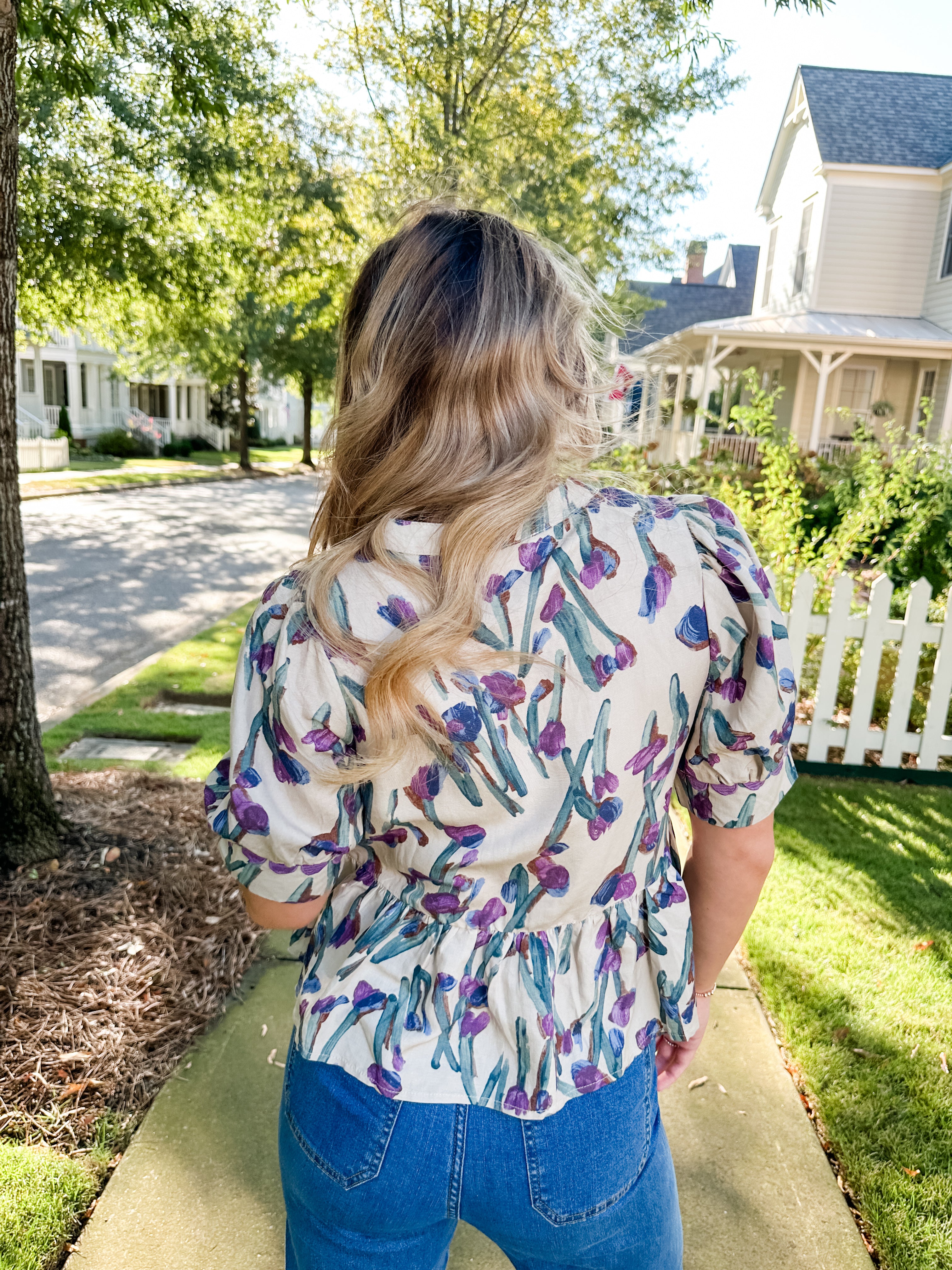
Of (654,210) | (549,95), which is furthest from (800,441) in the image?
(549,95)

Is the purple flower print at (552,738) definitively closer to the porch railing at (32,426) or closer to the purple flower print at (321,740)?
the purple flower print at (321,740)

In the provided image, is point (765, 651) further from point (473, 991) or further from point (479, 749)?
point (473, 991)

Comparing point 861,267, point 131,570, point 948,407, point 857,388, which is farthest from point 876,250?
point 131,570

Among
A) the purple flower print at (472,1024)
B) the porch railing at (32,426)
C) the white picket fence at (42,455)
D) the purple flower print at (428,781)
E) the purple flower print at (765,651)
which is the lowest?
the white picket fence at (42,455)

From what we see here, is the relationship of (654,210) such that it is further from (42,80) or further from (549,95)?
(42,80)

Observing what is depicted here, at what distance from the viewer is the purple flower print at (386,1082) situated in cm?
104

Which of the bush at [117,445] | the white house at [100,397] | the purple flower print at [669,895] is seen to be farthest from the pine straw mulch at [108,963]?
the bush at [117,445]

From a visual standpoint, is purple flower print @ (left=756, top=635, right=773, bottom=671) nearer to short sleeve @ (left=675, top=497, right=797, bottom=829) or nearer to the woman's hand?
short sleeve @ (left=675, top=497, right=797, bottom=829)

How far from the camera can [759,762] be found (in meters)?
1.17

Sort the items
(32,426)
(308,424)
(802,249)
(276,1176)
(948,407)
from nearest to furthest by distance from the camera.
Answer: (276,1176)
(948,407)
(802,249)
(32,426)
(308,424)

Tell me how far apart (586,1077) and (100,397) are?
39943 mm

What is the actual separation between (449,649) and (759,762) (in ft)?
1.51

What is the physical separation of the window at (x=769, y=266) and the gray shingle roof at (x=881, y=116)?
10.1ft

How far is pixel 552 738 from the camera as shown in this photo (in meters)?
1.03
